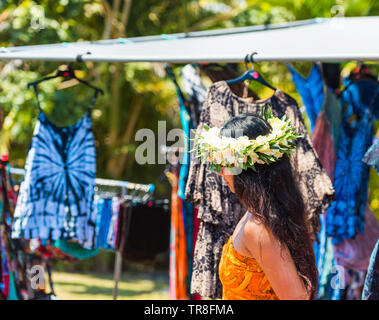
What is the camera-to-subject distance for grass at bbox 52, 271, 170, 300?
9364mm

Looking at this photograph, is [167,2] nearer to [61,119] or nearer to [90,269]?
[61,119]

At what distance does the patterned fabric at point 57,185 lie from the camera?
408 cm

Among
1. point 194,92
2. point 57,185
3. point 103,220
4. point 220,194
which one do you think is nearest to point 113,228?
point 103,220

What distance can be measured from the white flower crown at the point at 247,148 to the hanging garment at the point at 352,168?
1.35 metres

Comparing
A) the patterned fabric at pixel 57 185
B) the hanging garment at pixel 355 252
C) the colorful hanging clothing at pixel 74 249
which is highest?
the patterned fabric at pixel 57 185

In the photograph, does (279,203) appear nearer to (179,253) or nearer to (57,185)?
(179,253)

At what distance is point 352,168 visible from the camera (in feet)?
12.3

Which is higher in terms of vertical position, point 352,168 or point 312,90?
point 312,90

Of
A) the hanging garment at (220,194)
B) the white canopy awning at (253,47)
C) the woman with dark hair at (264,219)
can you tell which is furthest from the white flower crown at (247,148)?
the hanging garment at (220,194)

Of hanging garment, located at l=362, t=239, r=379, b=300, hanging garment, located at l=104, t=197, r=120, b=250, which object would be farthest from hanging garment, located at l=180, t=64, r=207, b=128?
hanging garment, located at l=362, t=239, r=379, b=300

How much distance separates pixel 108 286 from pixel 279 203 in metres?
8.77

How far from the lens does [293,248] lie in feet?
7.47

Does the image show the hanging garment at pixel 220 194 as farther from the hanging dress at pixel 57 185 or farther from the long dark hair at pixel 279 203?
the hanging dress at pixel 57 185
